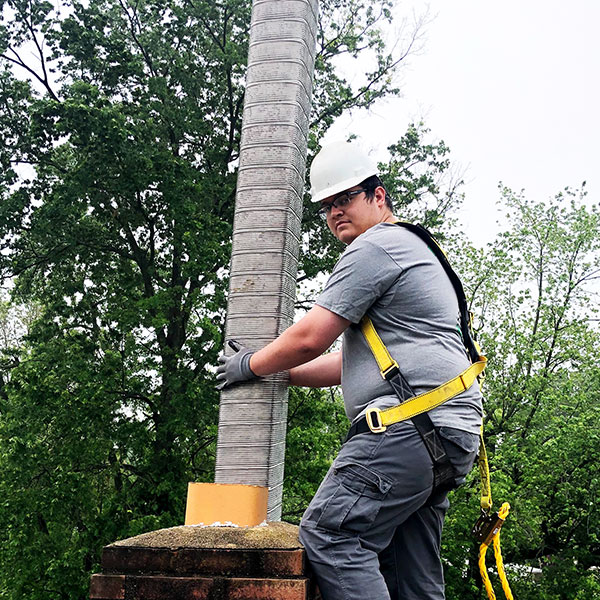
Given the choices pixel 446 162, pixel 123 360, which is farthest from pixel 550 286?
pixel 123 360

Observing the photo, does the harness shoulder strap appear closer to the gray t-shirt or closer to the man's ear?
the gray t-shirt

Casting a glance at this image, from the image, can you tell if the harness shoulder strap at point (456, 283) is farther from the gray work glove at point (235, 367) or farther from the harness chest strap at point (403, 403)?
the gray work glove at point (235, 367)

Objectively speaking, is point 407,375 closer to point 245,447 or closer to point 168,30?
point 245,447

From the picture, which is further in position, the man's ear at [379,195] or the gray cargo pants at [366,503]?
the man's ear at [379,195]

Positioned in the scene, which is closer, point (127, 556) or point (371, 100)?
point (127, 556)

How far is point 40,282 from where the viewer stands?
54.1 ft

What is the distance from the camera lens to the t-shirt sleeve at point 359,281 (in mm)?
2225

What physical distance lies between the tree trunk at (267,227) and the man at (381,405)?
131 mm

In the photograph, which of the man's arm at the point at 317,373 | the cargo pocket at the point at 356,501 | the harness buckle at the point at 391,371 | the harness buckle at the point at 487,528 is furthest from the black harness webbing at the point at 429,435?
the man's arm at the point at 317,373

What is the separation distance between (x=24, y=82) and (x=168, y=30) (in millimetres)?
3352

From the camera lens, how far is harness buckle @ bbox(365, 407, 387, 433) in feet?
6.86

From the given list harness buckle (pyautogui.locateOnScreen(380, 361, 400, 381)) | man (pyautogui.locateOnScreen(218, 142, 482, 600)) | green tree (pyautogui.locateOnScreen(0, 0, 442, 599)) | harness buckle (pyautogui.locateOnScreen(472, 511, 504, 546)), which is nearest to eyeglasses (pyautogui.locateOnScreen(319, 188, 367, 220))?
man (pyautogui.locateOnScreen(218, 142, 482, 600))

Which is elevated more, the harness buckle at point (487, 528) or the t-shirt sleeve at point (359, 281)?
the t-shirt sleeve at point (359, 281)

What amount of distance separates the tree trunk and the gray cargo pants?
458mm
